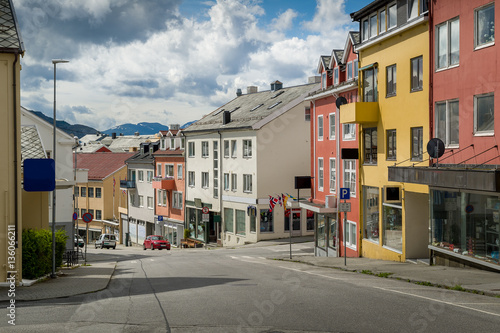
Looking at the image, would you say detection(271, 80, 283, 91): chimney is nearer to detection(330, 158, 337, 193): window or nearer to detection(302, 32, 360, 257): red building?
detection(302, 32, 360, 257): red building

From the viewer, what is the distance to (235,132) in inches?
2084

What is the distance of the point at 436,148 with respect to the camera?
21.3 metres

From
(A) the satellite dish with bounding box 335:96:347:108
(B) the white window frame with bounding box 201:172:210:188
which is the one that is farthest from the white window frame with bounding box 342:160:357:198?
(B) the white window frame with bounding box 201:172:210:188

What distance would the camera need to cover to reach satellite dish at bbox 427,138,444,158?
21.2 metres

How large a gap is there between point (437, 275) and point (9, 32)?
1482 centimetres

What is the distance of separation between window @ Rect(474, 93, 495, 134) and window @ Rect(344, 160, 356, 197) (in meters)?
12.5

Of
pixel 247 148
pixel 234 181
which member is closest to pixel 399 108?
pixel 247 148

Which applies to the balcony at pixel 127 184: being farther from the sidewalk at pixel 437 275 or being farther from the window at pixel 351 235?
the sidewalk at pixel 437 275

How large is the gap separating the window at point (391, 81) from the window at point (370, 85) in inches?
51.5

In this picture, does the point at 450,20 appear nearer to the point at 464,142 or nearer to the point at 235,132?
the point at 464,142

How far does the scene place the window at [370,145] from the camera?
29234mm

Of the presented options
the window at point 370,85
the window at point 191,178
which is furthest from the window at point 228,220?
the window at point 370,85

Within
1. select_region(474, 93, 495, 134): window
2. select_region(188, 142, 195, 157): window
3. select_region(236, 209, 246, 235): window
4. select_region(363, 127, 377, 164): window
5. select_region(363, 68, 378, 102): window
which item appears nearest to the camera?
select_region(474, 93, 495, 134): window

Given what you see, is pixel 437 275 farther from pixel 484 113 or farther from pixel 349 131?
pixel 349 131
